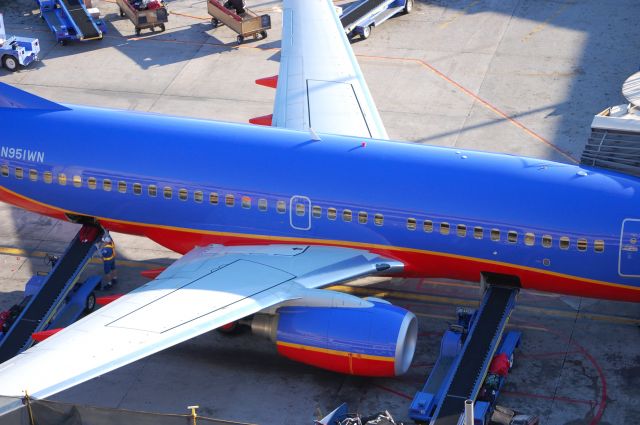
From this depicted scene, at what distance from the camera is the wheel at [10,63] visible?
4447 cm

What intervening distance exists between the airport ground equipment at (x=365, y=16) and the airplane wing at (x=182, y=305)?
60.7 ft

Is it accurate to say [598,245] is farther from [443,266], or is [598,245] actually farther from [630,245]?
[443,266]

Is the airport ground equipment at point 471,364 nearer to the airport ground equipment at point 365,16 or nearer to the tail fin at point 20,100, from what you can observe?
the tail fin at point 20,100

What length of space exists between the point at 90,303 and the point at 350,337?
8642 millimetres

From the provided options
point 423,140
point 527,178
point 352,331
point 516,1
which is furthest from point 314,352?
point 516,1

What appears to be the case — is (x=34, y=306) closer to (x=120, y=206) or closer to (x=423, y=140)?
(x=120, y=206)

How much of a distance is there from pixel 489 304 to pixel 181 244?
29.1 ft

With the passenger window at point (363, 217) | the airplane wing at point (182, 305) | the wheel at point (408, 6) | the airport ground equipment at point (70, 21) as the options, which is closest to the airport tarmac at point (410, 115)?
the wheel at point (408, 6)

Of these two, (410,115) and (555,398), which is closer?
(555,398)

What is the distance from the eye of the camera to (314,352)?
27391 mm

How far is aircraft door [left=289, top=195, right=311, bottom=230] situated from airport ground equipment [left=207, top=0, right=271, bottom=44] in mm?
18278

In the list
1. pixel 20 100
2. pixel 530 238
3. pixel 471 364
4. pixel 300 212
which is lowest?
pixel 471 364

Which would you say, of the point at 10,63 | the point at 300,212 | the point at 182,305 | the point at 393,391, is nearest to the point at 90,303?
the point at 182,305

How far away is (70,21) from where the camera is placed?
→ 155ft
